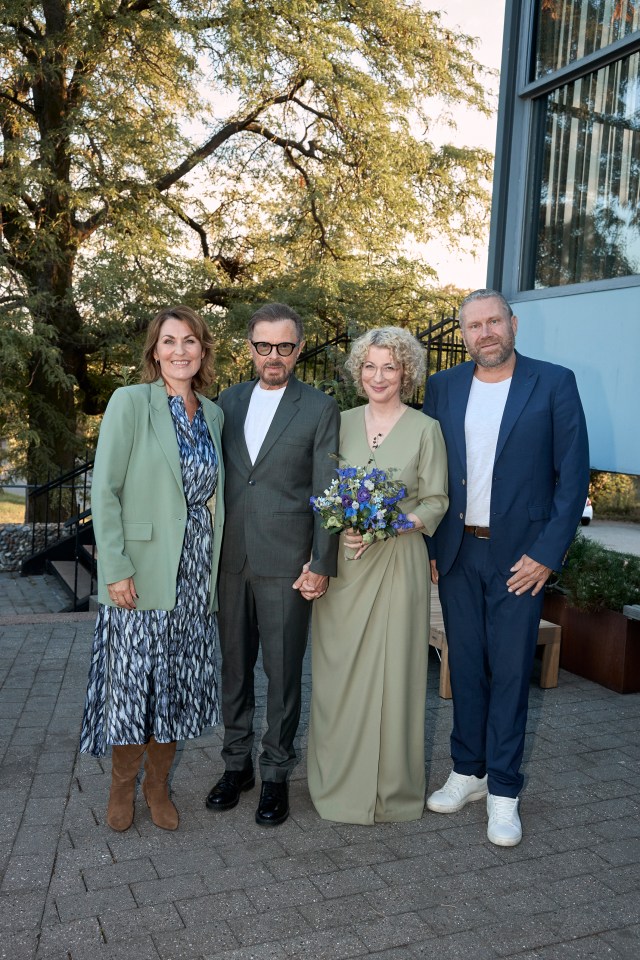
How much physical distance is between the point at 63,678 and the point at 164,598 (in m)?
2.63

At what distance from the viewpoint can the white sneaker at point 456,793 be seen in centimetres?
378

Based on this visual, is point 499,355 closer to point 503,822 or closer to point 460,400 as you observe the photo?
point 460,400

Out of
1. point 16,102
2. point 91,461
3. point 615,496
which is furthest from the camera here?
point 615,496

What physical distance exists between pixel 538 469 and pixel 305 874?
1830 millimetres

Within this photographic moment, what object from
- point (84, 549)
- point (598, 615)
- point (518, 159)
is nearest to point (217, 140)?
point (84, 549)

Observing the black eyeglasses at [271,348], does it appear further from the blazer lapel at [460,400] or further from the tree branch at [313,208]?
the tree branch at [313,208]

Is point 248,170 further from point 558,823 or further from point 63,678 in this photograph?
point 558,823

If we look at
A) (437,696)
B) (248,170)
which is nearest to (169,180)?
(248,170)

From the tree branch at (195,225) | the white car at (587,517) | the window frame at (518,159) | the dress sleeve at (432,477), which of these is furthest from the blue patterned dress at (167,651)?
the tree branch at (195,225)

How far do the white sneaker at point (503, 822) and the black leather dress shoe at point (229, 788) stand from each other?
3.53ft

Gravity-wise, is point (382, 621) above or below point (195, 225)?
below

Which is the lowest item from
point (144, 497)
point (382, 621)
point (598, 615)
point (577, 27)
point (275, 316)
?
point (598, 615)

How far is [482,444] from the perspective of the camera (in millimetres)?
3652

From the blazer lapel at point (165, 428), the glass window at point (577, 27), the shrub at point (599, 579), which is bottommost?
the shrub at point (599, 579)
